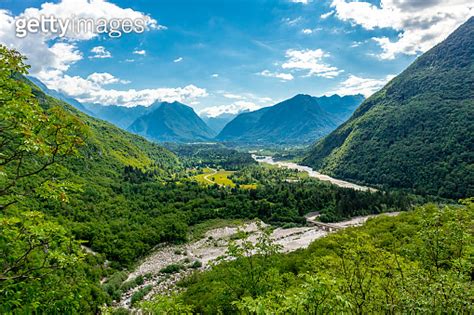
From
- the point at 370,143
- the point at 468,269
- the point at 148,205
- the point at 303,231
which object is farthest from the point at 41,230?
the point at 370,143

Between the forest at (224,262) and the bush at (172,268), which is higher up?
the forest at (224,262)

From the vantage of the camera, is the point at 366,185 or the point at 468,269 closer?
the point at 468,269

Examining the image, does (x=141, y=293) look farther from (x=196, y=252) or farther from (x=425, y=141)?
(x=425, y=141)

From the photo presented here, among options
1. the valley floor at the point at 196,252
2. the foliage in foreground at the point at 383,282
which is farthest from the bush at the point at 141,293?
the foliage in foreground at the point at 383,282

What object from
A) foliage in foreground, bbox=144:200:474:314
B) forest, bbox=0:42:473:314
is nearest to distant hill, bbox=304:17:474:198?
forest, bbox=0:42:473:314

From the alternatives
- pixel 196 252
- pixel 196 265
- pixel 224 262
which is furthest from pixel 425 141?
pixel 224 262

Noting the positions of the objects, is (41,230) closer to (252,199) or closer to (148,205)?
(148,205)

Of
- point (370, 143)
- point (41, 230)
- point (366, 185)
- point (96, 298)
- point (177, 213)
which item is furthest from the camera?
point (370, 143)

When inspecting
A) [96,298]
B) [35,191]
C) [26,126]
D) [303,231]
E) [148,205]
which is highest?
[26,126]

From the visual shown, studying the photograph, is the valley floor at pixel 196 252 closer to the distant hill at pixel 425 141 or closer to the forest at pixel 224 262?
the forest at pixel 224 262
